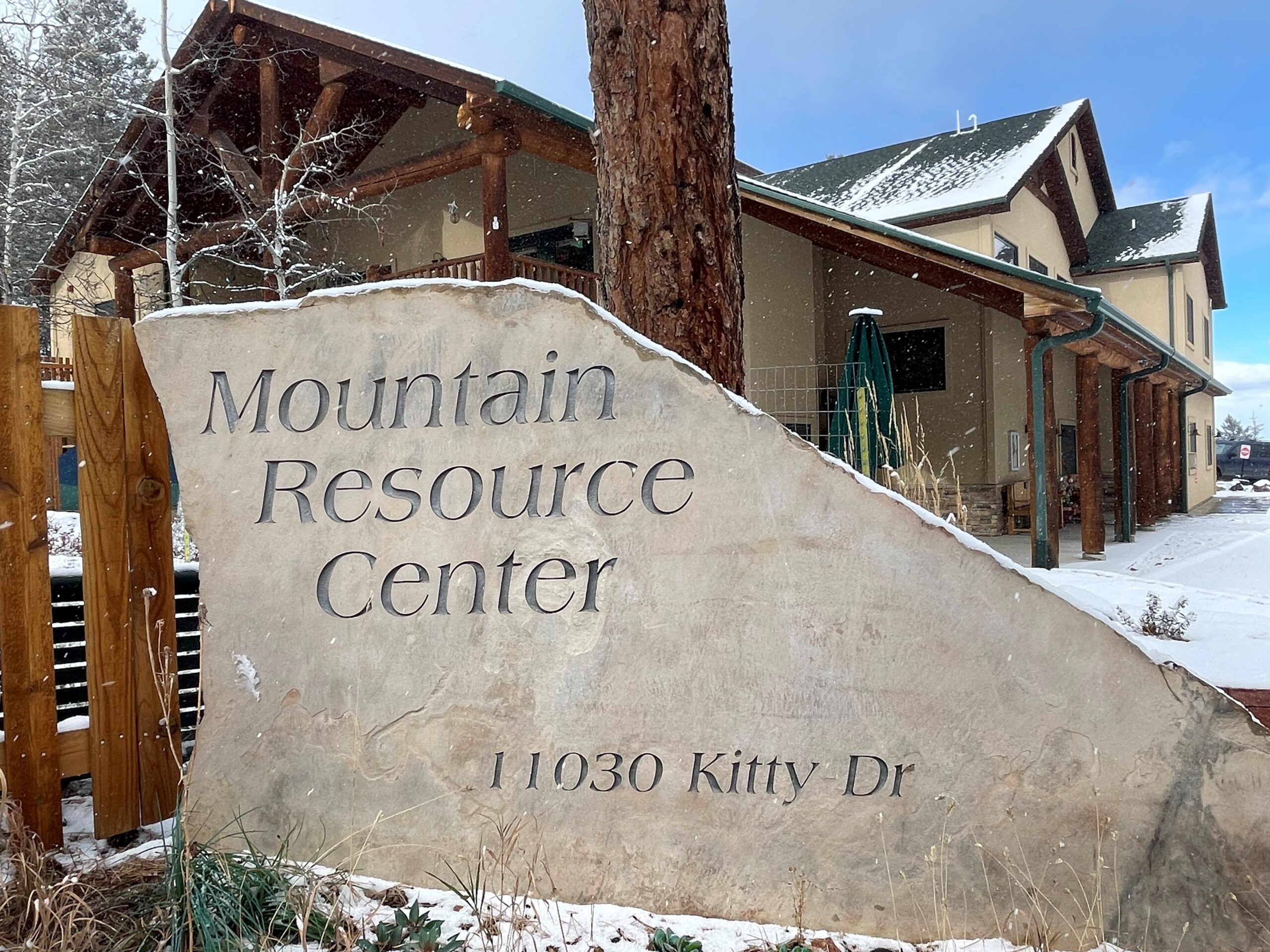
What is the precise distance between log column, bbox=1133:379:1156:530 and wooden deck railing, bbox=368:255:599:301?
9453mm

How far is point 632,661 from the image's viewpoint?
7.61 ft

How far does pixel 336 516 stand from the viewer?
7.98 feet

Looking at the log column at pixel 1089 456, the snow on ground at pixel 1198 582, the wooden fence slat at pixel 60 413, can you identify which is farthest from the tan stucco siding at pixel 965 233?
the wooden fence slat at pixel 60 413

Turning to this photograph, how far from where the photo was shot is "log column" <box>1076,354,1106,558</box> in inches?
374

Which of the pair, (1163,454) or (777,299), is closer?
(777,299)

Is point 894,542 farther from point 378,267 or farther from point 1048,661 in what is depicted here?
point 378,267

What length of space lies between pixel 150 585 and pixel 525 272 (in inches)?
278

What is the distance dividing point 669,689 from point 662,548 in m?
0.38

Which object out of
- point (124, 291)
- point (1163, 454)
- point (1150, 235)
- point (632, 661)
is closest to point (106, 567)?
point (632, 661)

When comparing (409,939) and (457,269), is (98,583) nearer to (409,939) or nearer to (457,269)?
(409,939)

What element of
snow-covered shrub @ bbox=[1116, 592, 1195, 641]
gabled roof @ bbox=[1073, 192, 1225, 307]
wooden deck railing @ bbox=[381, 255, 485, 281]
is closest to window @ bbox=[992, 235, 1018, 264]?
gabled roof @ bbox=[1073, 192, 1225, 307]

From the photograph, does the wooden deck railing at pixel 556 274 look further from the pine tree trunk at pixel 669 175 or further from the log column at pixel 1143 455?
the log column at pixel 1143 455

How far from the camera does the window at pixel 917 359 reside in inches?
476

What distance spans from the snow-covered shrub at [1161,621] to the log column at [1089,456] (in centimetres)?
526
